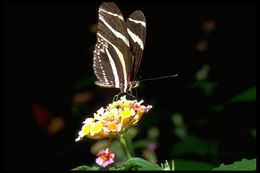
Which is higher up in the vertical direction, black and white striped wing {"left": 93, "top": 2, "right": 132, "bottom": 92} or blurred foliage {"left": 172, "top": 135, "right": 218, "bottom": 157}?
black and white striped wing {"left": 93, "top": 2, "right": 132, "bottom": 92}

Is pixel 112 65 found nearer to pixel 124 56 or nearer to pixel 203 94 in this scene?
pixel 124 56

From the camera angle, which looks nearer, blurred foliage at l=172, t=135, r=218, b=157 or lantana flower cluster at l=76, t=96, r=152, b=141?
lantana flower cluster at l=76, t=96, r=152, b=141

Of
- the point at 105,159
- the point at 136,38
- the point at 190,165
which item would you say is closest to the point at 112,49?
Answer: the point at 136,38

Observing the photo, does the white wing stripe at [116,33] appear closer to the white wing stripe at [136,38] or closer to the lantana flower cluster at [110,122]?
the white wing stripe at [136,38]

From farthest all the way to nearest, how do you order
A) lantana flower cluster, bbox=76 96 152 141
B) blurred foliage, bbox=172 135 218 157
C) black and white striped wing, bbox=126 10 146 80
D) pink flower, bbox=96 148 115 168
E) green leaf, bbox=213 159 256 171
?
blurred foliage, bbox=172 135 218 157
black and white striped wing, bbox=126 10 146 80
lantana flower cluster, bbox=76 96 152 141
pink flower, bbox=96 148 115 168
green leaf, bbox=213 159 256 171

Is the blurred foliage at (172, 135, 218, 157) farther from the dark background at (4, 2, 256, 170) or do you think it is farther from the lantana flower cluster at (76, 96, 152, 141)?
the lantana flower cluster at (76, 96, 152, 141)

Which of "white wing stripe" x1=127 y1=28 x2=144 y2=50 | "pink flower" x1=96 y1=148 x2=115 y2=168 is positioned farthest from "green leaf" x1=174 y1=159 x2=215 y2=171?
"pink flower" x1=96 y1=148 x2=115 y2=168

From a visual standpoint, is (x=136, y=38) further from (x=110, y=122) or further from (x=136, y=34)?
(x=110, y=122)

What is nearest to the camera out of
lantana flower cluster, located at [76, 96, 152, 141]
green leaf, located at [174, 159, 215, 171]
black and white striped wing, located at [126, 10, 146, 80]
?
lantana flower cluster, located at [76, 96, 152, 141]
